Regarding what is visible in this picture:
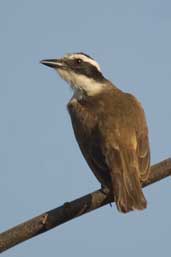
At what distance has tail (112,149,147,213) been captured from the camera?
5801 millimetres

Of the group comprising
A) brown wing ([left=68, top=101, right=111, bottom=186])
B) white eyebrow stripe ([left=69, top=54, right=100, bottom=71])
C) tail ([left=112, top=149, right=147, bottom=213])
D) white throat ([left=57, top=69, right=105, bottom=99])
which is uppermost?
white eyebrow stripe ([left=69, top=54, right=100, bottom=71])

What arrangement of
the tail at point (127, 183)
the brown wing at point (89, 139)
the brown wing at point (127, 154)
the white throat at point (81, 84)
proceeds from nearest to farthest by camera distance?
the tail at point (127, 183) → the brown wing at point (127, 154) → the brown wing at point (89, 139) → the white throat at point (81, 84)

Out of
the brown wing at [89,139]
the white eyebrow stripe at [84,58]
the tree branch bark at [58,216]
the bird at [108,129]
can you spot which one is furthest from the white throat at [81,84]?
the tree branch bark at [58,216]

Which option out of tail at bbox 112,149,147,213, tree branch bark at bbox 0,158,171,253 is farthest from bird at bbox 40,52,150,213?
tree branch bark at bbox 0,158,171,253

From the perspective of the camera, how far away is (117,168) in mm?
6203

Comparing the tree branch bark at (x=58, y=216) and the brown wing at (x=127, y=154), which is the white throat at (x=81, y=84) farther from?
the tree branch bark at (x=58, y=216)

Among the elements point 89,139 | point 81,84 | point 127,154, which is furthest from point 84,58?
point 127,154

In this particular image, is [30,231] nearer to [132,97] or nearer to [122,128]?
[122,128]

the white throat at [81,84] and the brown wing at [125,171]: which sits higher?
the white throat at [81,84]

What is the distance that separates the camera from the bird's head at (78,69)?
8289 mm

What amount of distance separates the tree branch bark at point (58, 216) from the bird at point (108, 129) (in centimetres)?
62

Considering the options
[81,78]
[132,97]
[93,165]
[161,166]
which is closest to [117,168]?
[93,165]

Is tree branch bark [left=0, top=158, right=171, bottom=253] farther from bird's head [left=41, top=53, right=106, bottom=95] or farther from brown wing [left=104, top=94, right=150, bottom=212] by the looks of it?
bird's head [left=41, top=53, right=106, bottom=95]

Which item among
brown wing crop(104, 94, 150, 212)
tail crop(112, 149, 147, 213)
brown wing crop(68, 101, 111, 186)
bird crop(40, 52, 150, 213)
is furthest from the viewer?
brown wing crop(68, 101, 111, 186)
